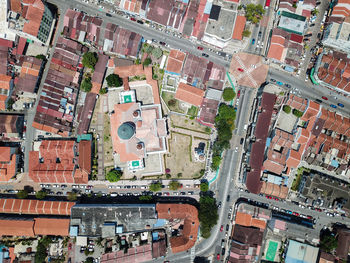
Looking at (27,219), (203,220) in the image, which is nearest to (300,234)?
(203,220)

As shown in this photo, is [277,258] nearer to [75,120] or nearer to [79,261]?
[79,261]

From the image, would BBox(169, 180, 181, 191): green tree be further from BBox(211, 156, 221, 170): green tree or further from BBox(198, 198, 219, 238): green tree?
BBox(211, 156, 221, 170): green tree

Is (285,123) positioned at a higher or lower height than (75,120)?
higher

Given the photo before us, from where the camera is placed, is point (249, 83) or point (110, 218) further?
point (249, 83)

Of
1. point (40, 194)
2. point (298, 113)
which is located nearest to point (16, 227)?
point (40, 194)

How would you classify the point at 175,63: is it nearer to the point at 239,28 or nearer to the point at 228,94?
the point at 228,94

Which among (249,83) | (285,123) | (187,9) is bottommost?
(285,123)

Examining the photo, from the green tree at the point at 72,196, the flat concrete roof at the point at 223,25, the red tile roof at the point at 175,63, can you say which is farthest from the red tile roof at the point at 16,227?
the flat concrete roof at the point at 223,25

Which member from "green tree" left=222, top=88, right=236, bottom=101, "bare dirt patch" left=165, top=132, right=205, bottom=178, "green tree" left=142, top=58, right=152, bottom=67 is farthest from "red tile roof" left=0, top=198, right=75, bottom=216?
"green tree" left=222, top=88, right=236, bottom=101
